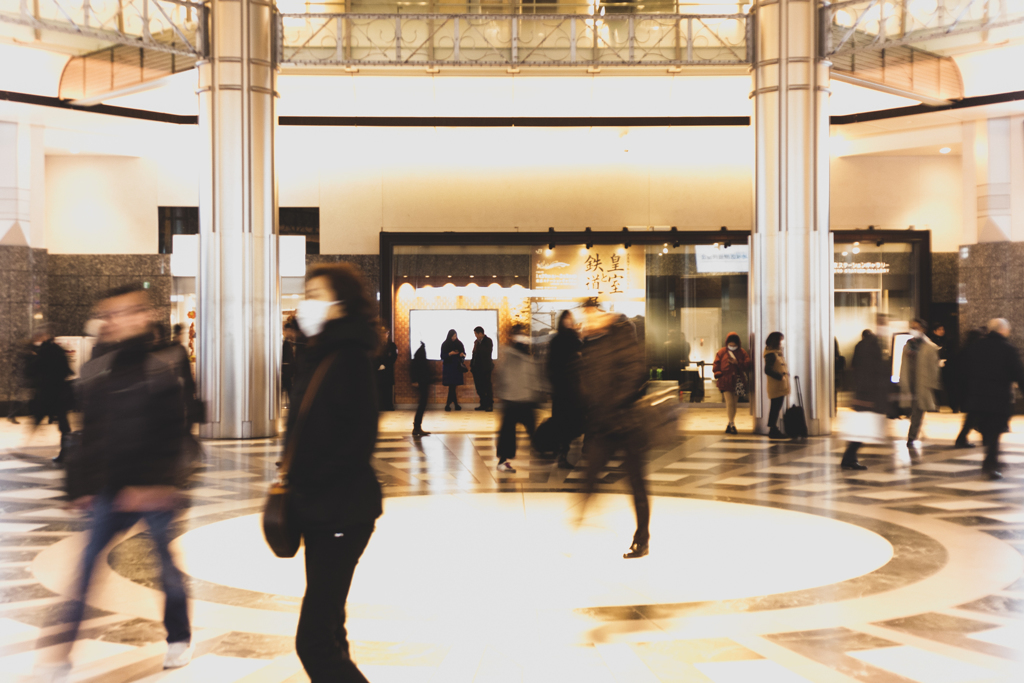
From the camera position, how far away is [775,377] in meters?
14.1

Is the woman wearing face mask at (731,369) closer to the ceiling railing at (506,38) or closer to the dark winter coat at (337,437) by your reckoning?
the ceiling railing at (506,38)

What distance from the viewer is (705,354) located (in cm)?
2106

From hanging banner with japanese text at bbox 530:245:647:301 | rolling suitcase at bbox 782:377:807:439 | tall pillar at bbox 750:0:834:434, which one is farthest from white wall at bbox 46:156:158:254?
rolling suitcase at bbox 782:377:807:439

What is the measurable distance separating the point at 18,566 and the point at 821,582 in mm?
5591

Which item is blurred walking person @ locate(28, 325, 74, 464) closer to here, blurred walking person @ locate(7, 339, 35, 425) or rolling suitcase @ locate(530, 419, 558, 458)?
rolling suitcase @ locate(530, 419, 558, 458)

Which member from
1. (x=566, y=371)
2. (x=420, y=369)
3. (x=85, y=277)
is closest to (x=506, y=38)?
(x=420, y=369)

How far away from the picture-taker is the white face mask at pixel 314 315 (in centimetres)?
333

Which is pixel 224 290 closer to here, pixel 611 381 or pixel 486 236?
pixel 486 236

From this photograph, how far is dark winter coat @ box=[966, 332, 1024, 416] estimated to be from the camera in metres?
9.91

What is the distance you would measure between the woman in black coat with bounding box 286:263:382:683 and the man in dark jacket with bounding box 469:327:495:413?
637 inches

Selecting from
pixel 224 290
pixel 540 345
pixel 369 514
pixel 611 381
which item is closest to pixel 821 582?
pixel 611 381

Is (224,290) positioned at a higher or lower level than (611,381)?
higher

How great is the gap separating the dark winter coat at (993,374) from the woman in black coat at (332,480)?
8.79 m

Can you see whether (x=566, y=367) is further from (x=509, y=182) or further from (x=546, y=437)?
(x=509, y=182)
